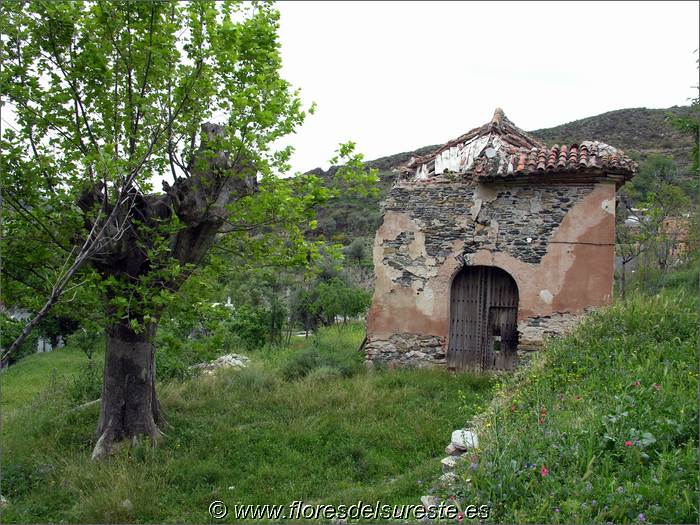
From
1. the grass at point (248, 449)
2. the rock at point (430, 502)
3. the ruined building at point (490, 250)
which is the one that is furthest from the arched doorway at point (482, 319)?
the rock at point (430, 502)

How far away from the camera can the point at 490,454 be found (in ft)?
14.1

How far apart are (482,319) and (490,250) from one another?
1.40 meters

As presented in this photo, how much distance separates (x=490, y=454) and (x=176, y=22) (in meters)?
5.80

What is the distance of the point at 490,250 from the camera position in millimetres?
10367

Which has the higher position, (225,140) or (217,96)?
(217,96)

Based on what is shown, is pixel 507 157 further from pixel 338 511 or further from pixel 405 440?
pixel 338 511

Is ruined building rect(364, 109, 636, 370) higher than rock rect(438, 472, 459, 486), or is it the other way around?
ruined building rect(364, 109, 636, 370)

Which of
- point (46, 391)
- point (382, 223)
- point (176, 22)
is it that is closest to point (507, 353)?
point (382, 223)

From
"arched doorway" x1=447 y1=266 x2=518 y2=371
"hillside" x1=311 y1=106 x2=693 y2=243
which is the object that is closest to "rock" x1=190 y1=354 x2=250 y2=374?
"arched doorway" x1=447 y1=266 x2=518 y2=371

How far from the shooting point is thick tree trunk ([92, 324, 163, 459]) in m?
7.29

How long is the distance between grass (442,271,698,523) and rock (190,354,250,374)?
7157mm

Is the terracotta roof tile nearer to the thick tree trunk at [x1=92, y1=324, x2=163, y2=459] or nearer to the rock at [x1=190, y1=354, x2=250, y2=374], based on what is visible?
the rock at [x1=190, y1=354, x2=250, y2=374]

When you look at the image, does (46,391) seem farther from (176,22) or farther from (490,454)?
(490,454)

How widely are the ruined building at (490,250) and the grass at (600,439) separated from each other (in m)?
3.65
